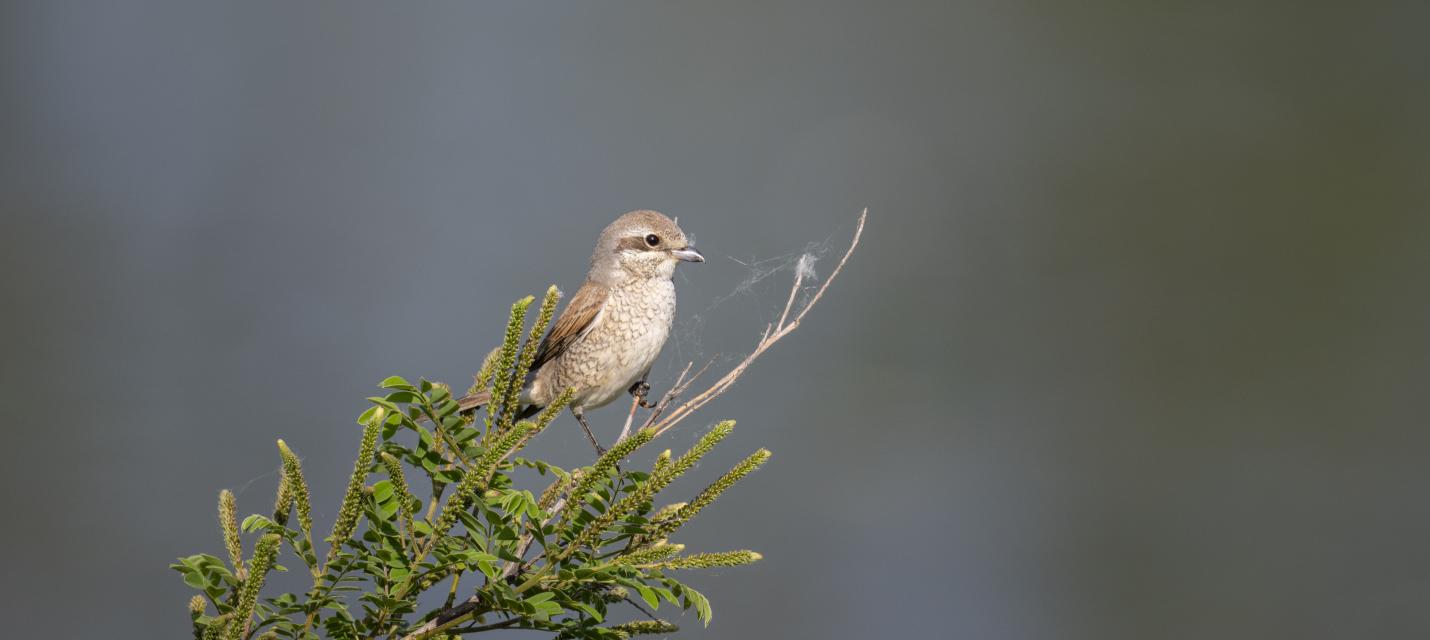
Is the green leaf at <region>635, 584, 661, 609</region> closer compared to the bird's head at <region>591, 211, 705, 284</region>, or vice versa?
the green leaf at <region>635, 584, 661, 609</region>

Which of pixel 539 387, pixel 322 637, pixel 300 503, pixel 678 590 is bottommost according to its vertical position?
pixel 678 590

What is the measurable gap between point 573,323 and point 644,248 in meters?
0.25

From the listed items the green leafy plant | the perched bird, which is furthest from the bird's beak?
the green leafy plant

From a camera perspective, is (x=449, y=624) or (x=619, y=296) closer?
(x=449, y=624)

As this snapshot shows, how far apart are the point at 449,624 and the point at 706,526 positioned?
367cm

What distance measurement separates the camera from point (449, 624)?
3.78 ft

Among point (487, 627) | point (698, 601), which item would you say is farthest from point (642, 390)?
point (487, 627)

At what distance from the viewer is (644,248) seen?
269cm

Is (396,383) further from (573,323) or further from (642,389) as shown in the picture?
(642,389)

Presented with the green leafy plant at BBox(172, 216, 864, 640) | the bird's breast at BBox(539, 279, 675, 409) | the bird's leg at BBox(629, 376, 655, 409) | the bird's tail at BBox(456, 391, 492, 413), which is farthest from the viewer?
the bird's leg at BBox(629, 376, 655, 409)

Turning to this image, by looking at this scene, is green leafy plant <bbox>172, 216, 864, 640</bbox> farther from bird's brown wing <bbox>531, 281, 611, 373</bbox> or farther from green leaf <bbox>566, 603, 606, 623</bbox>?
bird's brown wing <bbox>531, 281, 611, 373</bbox>

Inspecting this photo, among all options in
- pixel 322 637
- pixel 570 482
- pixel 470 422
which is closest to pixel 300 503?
pixel 322 637

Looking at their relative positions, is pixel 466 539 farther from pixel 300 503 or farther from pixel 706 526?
pixel 706 526

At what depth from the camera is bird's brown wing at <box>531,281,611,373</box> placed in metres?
2.65
